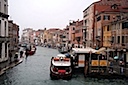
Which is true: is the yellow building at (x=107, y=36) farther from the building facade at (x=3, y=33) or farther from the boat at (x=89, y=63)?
the building facade at (x=3, y=33)

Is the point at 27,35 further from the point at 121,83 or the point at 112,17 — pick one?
the point at 121,83

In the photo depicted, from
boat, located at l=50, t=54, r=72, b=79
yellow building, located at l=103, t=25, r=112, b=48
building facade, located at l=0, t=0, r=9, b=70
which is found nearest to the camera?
boat, located at l=50, t=54, r=72, b=79

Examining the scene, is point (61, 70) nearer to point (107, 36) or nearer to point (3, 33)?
point (3, 33)

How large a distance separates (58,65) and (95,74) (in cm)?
332

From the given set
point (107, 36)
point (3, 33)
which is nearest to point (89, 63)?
point (3, 33)

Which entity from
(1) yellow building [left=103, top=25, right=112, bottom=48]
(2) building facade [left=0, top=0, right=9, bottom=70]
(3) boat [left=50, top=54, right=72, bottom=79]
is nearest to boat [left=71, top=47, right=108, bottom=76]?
(3) boat [left=50, top=54, right=72, bottom=79]

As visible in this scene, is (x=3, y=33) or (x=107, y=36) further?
(x=107, y=36)

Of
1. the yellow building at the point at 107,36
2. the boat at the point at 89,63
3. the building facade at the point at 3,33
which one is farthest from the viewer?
the yellow building at the point at 107,36

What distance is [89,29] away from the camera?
46281 millimetres

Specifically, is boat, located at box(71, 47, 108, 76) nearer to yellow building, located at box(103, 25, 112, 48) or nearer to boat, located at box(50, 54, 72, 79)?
boat, located at box(50, 54, 72, 79)

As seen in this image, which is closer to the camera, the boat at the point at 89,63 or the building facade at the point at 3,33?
the boat at the point at 89,63

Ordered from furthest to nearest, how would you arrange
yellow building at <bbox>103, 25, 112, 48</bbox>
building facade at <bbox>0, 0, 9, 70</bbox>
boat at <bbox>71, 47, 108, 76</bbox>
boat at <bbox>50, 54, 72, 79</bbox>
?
yellow building at <bbox>103, 25, 112, 48</bbox> < building facade at <bbox>0, 0, 9, 70</bbox> < boat at <bbox>71, 47, 108, 76</bbox> < boat at <bbox>50, 54, 72, 79</bbox>

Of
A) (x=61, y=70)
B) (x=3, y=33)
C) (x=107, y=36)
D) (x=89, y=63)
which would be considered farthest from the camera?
(x=107, y=36)

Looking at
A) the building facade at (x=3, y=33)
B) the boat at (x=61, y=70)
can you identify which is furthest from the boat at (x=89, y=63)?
the building facade at (x=3, y=33)
